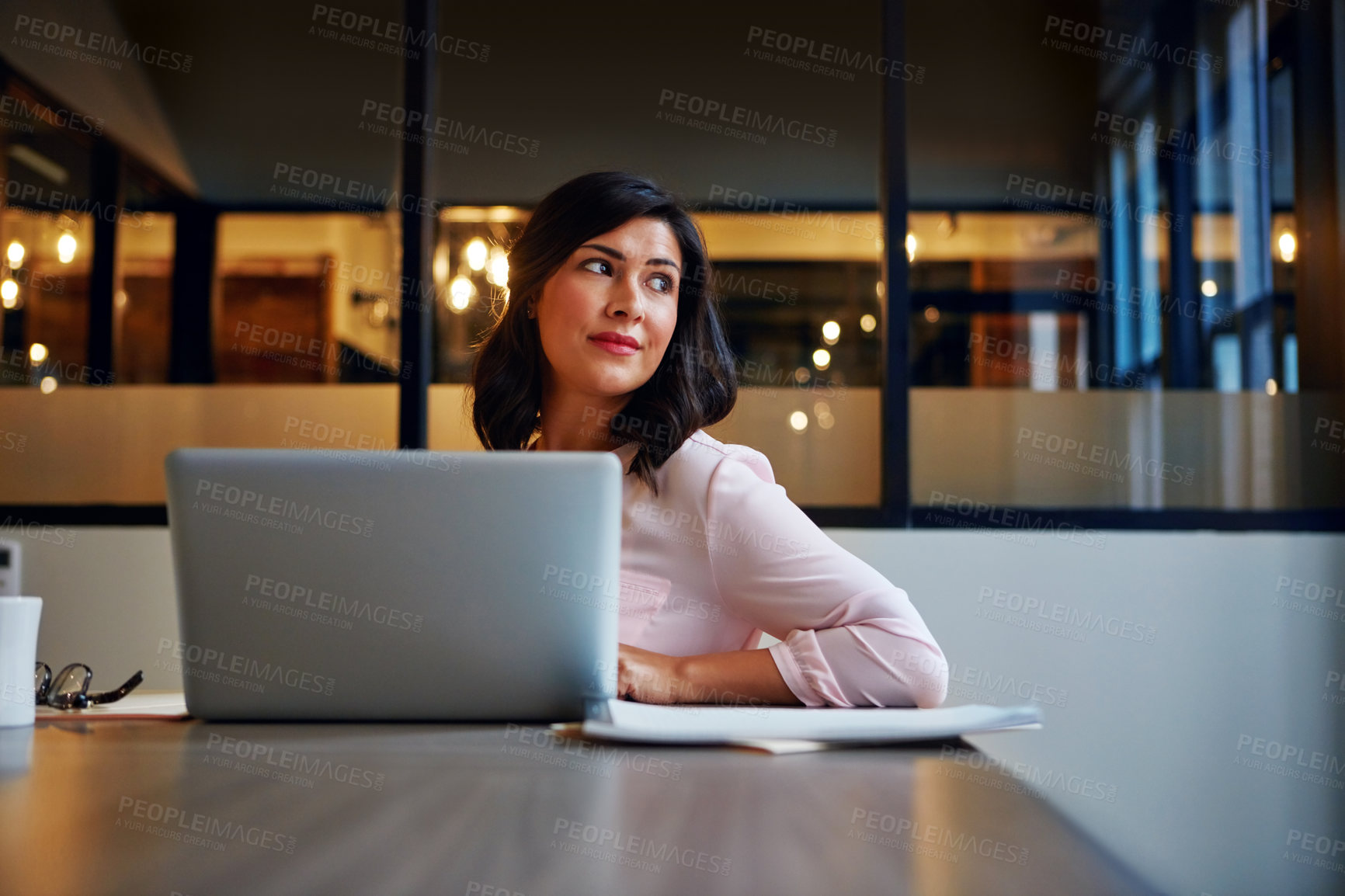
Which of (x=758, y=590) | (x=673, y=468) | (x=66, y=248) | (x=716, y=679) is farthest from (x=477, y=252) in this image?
(x=716, y=679)

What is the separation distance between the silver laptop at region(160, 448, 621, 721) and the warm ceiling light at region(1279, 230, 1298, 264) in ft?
11.4

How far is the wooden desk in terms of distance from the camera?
0.45 m

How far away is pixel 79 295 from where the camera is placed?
16.6ft

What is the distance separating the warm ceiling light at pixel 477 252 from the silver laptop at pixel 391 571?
17.2 ft

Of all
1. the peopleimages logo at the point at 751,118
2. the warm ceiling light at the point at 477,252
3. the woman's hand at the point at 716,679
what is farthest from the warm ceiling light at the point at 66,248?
the woman's hand at the point at 716,679

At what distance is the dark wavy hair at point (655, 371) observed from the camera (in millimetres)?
1454

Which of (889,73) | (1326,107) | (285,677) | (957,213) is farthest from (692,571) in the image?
(957,213)

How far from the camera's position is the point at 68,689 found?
1153mm

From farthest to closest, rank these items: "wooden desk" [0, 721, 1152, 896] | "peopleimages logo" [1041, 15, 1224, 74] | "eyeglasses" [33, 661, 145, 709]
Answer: "peopleimages logo" [1041, 15, 1224, 74], "eyeglasses" [33, 661, 145, 709], "wooden desk" [0, 721, 1152, 896]

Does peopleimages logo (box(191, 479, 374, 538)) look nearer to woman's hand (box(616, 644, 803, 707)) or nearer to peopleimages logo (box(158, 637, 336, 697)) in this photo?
peopleimages logo (box(158, 637, 336, 697))

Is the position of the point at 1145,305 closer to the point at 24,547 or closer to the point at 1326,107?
the point at 1326,107

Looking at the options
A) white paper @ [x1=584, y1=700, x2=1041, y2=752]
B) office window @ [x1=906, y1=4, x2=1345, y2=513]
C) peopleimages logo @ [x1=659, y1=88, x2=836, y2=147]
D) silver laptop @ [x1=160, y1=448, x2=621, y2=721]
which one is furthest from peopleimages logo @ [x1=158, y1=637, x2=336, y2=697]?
peopleimages logo @ [x1=659, y1=88, x2=836, y2=147]

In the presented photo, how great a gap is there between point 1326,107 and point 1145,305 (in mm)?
A: 1164

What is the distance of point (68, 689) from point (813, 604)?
0.82m
